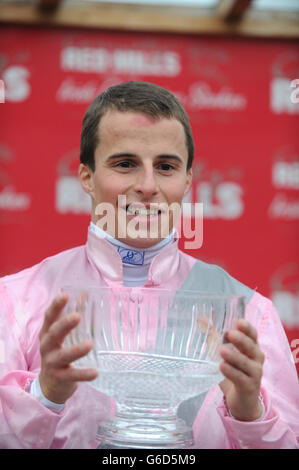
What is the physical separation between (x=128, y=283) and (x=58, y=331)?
48 cm

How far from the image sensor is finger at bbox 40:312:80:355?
0.75 m

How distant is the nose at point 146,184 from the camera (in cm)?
111

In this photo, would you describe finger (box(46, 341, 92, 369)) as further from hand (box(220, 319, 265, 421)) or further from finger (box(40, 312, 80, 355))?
hand (box(220, 319, 265, 421))

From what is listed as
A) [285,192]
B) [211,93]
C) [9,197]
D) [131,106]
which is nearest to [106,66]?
[211,93]

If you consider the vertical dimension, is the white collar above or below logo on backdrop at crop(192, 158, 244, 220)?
below

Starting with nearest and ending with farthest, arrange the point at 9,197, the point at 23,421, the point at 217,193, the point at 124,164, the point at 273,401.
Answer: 1. the point at 23,421
2. the point at 273,401
3. the point at 124,164
4. the point at 9,197
5. the point at 217,193

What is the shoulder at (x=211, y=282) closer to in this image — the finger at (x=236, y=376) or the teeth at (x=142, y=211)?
the teeth at (x=142, y=211)

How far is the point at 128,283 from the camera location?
1.24 meters

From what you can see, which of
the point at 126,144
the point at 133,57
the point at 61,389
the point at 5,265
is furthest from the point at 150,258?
the point at 133,57

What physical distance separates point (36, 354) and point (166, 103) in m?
0.52

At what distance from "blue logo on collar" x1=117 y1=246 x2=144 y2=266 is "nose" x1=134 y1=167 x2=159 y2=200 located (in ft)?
0.45

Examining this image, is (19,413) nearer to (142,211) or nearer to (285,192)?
(142,211)

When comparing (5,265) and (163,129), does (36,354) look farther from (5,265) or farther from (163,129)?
(5,265)

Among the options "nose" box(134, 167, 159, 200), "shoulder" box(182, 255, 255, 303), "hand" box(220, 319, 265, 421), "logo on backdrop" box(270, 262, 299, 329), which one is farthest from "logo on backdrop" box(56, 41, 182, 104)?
"hand" box(220, 319, 265, 421)
